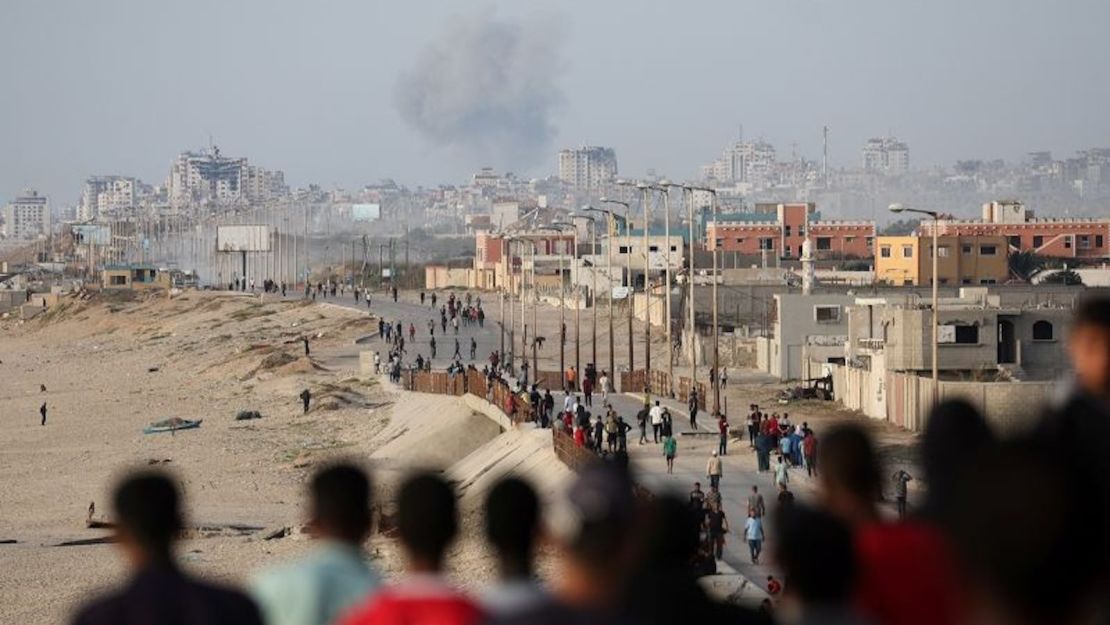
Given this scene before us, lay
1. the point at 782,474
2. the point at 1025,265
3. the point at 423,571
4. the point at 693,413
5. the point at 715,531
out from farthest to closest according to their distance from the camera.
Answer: the point at 1025,265 < the point at 693,413 < the point at 782,474 < the point at 715,531 < the point at 423,571

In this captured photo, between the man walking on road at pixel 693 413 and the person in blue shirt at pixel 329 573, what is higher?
the person in blue shirt at pixel 329 573

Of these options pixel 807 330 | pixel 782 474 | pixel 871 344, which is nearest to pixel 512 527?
pixel 782 474

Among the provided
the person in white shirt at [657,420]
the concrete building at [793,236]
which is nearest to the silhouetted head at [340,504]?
the person in white shirt at [657,420]

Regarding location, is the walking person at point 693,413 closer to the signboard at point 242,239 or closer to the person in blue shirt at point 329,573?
the person in blue shirt at point 329,573

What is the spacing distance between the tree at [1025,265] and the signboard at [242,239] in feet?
240

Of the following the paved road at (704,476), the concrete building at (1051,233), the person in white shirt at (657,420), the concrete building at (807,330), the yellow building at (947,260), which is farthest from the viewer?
the concrete building at (1051,233)

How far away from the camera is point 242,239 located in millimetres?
153000

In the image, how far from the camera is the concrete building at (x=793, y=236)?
359ft

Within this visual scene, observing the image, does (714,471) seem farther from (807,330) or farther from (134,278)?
(134,278)

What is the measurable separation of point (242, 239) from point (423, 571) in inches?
5902

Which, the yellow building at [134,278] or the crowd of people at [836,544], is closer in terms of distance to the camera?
the crowd of people at [836,544]

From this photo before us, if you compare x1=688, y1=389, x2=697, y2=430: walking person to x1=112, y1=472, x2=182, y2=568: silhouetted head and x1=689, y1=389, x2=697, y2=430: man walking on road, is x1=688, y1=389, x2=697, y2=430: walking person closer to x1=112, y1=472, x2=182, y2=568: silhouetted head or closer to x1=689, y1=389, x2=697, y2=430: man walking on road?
x1=689, y1=389, x2=697, y2=430: man walking on road

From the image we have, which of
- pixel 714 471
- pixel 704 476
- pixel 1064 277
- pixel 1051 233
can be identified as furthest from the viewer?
pixel 1051 233

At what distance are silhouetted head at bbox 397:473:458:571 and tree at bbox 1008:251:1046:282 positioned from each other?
3162 inches
